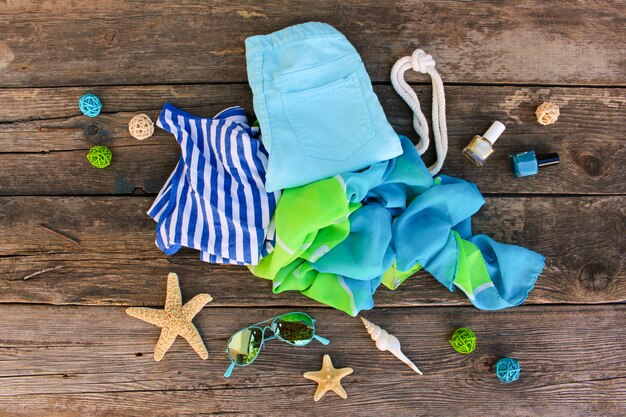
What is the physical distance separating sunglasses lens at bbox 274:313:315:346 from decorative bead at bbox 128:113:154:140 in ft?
1.82

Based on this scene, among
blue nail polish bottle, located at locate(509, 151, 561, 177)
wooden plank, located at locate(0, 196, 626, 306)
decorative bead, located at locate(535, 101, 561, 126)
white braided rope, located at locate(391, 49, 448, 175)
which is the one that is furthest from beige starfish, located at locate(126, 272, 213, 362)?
decorative bead, located at locate(535, 101, 561, 126)

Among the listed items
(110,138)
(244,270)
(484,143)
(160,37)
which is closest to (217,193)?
A: (244,270)

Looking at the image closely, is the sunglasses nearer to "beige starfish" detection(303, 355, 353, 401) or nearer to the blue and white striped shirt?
"beige starfish" detection(303, 355, 353, 401)

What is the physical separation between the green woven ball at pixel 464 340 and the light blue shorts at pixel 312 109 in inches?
18.9

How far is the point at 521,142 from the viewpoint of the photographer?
3.89 ft

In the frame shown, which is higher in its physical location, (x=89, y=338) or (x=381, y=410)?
(x=89, y=338)

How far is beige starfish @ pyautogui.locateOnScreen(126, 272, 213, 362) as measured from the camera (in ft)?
3.69

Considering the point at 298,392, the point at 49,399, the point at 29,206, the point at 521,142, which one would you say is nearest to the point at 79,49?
the point at 29,206

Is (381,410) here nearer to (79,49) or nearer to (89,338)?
(89,338)

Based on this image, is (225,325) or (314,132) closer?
(314,132)

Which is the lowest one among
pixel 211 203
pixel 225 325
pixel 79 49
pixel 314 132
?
pixel 225 325

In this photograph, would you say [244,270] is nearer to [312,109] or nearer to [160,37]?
[312,109]

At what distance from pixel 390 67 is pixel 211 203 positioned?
561 mm

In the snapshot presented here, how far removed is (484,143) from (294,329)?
0.65 meters
